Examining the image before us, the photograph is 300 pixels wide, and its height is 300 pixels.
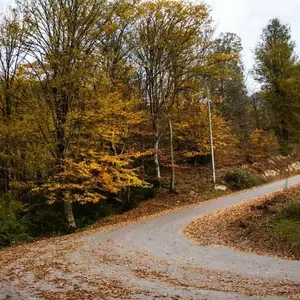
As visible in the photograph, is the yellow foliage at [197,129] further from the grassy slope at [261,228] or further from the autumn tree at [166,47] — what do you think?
the grassy slope at [261,228]

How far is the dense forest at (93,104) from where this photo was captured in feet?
59.4

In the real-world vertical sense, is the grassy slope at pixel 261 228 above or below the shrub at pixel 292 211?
below

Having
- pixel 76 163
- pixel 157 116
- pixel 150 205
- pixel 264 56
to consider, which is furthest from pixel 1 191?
pixel 264 56

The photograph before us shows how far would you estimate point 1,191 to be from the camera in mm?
22344

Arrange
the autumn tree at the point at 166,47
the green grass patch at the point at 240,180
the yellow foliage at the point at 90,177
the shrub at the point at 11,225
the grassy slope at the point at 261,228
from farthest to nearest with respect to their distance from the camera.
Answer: the green grass patch at the point at 240,180, the autumn tree at the point at 166,47, the yellow foliage at the point at 90,177, the shrub at the point at 11,225, the grassy slope at the point at 261,228

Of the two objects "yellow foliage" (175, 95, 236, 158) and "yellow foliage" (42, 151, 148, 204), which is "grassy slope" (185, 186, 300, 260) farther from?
"yellow foliage" (175, 95, 236, 158)

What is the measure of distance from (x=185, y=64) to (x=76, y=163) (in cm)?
1077

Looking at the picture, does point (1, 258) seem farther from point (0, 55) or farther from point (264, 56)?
point (264, 56)

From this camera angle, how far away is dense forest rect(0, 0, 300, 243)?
1809cm

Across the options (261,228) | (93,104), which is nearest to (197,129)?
(93,104)

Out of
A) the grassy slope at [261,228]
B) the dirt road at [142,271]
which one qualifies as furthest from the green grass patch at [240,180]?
the dirt road at [142,271]

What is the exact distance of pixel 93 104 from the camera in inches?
731

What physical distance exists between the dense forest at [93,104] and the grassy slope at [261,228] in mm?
5669

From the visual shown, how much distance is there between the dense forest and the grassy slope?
18.6ft
